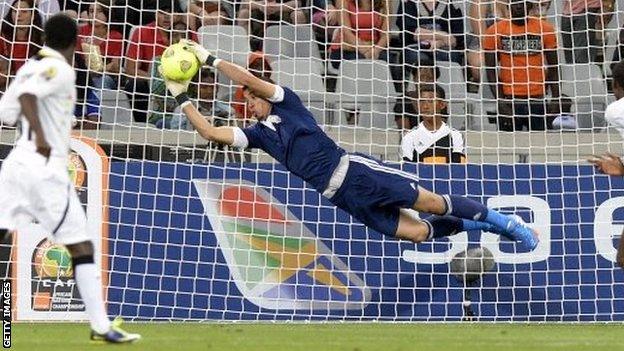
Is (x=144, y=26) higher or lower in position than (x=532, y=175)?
higher

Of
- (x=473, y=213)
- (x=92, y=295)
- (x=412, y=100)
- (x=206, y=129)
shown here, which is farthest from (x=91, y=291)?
(x=412, y=100)

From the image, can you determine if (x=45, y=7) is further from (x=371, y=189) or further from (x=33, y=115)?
(x=33, y=115)

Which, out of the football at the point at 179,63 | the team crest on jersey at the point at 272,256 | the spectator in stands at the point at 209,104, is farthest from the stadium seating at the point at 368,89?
the football at the point at 179,63

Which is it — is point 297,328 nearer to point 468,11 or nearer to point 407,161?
point 407,161

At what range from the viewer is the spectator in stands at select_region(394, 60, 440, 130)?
17094 millimetres

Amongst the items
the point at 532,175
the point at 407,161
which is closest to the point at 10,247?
the point at 407,161

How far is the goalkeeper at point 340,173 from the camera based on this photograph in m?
13.8

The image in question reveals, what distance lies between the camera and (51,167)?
1007 cm

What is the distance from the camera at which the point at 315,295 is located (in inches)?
620

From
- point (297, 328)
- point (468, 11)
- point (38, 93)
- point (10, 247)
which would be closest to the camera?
point (38, 93)

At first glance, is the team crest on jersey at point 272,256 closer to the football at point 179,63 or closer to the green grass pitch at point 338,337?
the green grass pitch at point 338,337

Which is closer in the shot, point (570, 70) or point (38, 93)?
point (38, 93)

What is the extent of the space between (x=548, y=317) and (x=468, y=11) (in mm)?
→ 3927

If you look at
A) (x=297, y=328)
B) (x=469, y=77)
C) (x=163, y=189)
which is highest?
(x=469, y=77)
